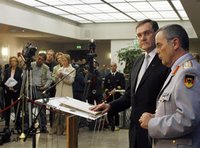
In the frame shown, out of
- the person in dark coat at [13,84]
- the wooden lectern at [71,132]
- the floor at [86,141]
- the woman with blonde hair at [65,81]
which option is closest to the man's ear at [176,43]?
the wooden lectern at [71,132]

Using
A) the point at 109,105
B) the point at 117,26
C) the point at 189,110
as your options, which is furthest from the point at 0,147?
the point at 117,26

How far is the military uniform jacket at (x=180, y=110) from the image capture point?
1682 millimetres

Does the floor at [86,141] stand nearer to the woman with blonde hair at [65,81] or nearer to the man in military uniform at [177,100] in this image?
the woman with blonde hair at [65,81]

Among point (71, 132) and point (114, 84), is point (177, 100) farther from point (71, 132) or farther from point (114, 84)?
point (114, 84)

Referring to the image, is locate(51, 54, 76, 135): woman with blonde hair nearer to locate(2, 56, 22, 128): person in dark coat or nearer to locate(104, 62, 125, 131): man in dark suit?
locate(2, 56, 22, 128): person in dark coat

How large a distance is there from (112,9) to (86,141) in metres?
6.58

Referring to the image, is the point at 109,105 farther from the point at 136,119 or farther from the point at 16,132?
the point at 16,132

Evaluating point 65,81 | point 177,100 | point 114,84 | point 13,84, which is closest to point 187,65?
point 177,100

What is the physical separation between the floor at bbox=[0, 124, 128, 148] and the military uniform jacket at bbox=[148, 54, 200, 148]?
4.31 m

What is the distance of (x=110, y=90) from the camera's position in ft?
26.9

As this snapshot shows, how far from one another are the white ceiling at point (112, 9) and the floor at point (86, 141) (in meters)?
4.86

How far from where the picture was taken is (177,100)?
67.4 inches

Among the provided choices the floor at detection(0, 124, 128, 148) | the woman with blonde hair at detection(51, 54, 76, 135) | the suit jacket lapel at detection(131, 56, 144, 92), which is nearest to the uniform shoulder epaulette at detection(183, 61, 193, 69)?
the suit jacket lapel at detection(131, 56, 144, 92)

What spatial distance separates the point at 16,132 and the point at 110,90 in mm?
2307
